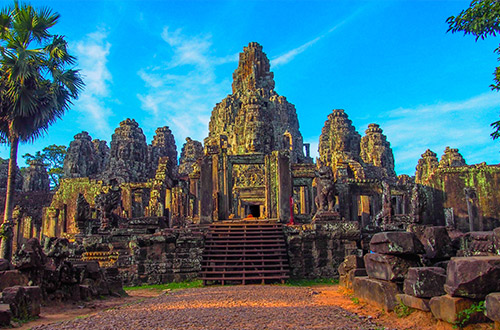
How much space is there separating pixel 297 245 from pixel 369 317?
8044mm

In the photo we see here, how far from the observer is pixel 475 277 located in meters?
4.61

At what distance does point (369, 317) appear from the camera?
6.19 metres

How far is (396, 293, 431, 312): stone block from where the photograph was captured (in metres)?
5.47

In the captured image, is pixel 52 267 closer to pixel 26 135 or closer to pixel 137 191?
pixel 26 135

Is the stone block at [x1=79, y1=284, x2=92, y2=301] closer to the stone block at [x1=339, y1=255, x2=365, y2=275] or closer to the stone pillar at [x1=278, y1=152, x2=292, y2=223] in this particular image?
the stone block at [x1=339, y1=255, x2=365, y2=275]

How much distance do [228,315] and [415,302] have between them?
291 centimetres

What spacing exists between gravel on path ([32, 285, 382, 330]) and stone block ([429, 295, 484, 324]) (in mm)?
929

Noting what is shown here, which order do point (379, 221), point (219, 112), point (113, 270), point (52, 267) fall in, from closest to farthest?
point (52, 267) → point (113, 270) → point (379, 221) → point (219, 112)

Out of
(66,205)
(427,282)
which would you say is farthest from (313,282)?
(66,205)

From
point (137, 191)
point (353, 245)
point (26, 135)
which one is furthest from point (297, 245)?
point (137, 191)

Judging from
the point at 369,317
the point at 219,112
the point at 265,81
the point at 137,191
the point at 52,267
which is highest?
the point at 265,81

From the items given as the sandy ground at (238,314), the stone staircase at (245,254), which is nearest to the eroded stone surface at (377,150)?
the stone staircase at (245,254)

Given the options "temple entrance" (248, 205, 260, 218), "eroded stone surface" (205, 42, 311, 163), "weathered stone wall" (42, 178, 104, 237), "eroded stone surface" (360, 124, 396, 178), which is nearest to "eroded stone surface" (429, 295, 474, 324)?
"weathered stone wall" (42, 178, 104, 237)

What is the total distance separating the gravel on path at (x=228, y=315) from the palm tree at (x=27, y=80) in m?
11.7
